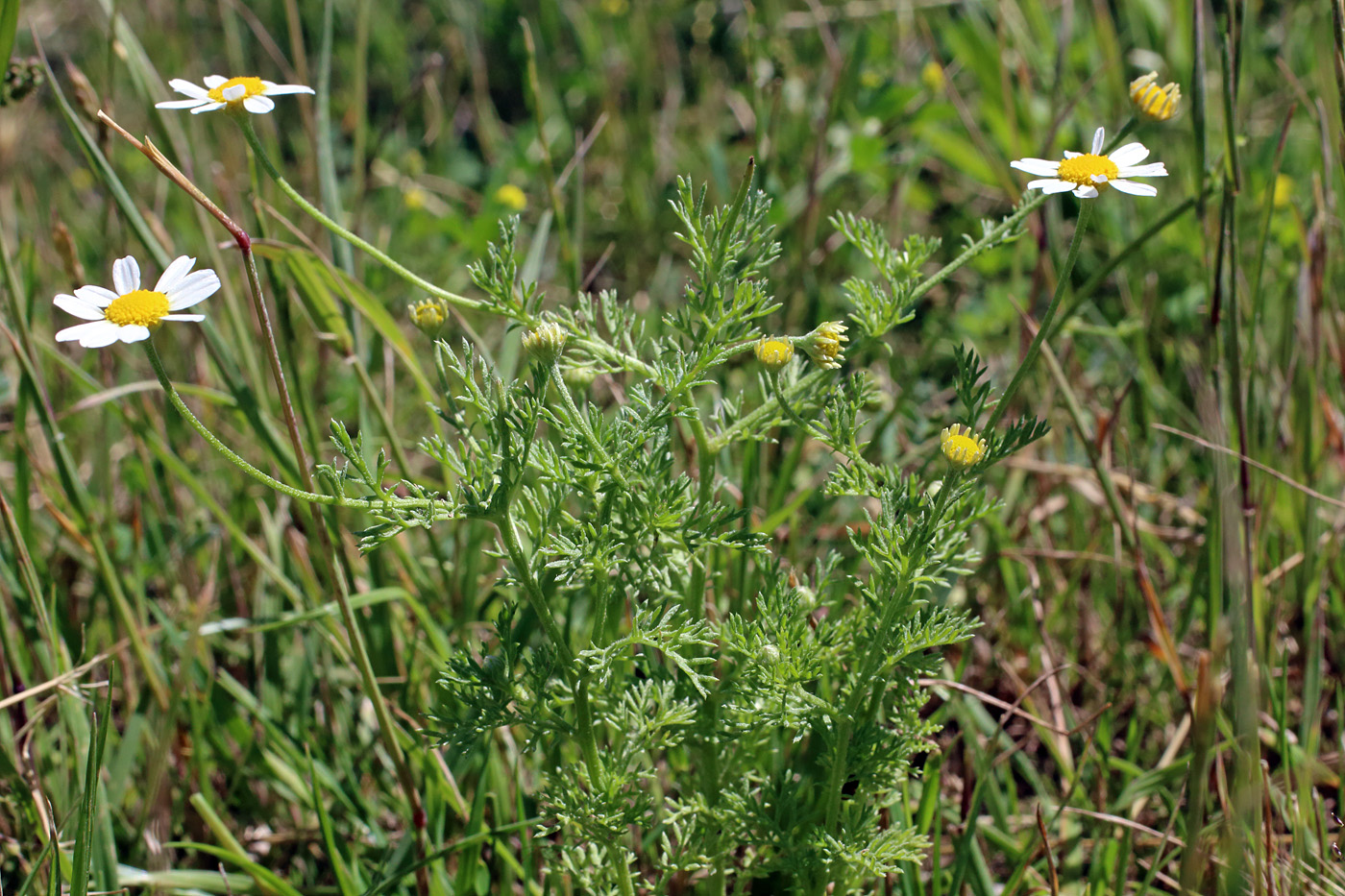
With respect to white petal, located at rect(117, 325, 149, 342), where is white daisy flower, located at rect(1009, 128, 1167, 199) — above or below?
above

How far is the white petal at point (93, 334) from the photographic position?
0.97 meters

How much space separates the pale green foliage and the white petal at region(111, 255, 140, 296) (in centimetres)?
29

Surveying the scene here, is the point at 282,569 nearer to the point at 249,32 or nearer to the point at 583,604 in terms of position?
the point at 583,604

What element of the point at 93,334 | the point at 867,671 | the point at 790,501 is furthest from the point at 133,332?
the point at 790,501

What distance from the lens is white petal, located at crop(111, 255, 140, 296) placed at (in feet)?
3.59

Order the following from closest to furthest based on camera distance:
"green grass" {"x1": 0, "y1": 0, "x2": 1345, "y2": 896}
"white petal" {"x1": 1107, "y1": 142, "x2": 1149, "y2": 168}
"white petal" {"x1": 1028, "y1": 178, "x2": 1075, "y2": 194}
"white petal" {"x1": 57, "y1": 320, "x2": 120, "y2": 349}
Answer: "white petal" {"x1": 57, "y1": 320, "x2": 120, "y2": 349} → "white petal" {"x1": 1028, "y1": 178, "x2": 1075, "y2": 194} → "white petal" {"x1": 1107, "y1": 142, "x2": 1149, "y2": 168} → "green grass" {"x1": 0, "y1": 0, "x2": 1345, "y2": 896}

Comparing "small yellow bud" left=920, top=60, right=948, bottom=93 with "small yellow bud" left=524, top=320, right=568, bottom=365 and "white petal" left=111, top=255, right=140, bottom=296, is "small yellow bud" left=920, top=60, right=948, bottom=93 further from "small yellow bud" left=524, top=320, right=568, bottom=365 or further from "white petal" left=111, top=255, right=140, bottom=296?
"white petal" left=111, top=255, right=140, bottom=296

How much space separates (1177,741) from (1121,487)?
656 millimetres

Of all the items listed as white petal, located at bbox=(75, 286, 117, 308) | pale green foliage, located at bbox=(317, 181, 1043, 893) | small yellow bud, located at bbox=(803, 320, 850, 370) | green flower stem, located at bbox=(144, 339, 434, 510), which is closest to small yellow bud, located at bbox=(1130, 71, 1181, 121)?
pale green foliage, located at bbox=(317, 181, 1043, 893)

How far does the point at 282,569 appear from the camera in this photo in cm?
196

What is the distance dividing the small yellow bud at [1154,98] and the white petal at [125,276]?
1131 mm

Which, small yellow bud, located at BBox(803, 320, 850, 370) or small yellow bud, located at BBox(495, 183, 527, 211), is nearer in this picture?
small yellow bud, located at BBox(803, 320, 850, 370)

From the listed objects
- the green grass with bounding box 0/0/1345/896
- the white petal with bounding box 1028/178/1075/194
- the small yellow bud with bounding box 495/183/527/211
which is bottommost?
the green grass with bounding box 0/0/1345/896

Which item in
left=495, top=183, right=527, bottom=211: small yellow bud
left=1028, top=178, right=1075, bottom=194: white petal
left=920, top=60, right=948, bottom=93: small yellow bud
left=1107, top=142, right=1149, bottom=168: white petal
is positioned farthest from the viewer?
left=920, top=60, right=948, bottom=93: small yellow bud
